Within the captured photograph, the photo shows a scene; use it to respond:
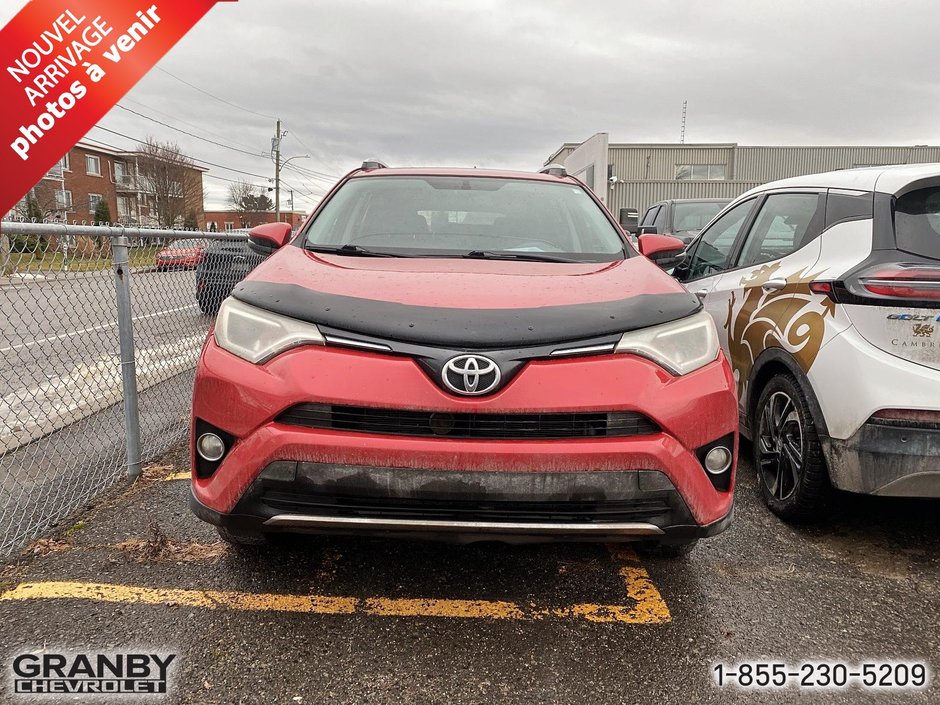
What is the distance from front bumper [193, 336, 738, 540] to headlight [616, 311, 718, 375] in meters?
0.04

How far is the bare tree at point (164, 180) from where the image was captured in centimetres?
4384

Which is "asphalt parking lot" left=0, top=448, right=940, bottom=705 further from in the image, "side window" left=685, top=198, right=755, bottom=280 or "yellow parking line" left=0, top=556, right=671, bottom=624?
"side window" left=685, top=198, right=755, bottom=280

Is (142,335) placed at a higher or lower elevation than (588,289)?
lower

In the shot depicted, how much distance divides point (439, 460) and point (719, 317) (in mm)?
2583

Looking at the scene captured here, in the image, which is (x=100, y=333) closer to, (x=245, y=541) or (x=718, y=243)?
(x=245, y=541)

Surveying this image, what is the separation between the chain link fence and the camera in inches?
114

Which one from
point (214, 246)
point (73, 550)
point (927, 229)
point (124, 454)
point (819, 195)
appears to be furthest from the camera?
point (214, 246)

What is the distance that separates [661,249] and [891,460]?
1347mm

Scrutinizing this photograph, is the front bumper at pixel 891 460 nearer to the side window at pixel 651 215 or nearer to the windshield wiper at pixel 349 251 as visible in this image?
the windshield wiper at pixel 349 251

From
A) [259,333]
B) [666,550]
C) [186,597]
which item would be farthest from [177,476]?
[666,550]

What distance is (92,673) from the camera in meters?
1.97

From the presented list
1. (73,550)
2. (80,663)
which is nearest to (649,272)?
(80,663)

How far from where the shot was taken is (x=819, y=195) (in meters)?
3.10

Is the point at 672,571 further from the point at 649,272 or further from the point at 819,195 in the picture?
the point at 819,195
